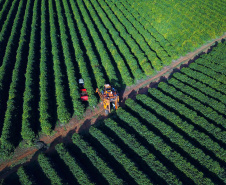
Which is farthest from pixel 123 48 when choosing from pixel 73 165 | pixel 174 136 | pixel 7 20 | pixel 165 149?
pixel 7 20

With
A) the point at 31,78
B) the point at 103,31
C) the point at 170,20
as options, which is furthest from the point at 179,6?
the point at 31,78

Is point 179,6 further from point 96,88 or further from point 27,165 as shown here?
point 27,165

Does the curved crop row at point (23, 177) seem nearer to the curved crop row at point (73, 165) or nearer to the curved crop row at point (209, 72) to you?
the curved crop row at point (73, 165)

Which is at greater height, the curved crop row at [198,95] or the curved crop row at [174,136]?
the curved crop row at [198,95]

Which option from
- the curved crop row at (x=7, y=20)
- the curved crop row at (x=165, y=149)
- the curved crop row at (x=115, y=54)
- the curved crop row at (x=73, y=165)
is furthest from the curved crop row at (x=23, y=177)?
the curved crop row at (x=7, y=20)

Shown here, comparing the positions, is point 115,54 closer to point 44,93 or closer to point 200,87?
point 44,93
